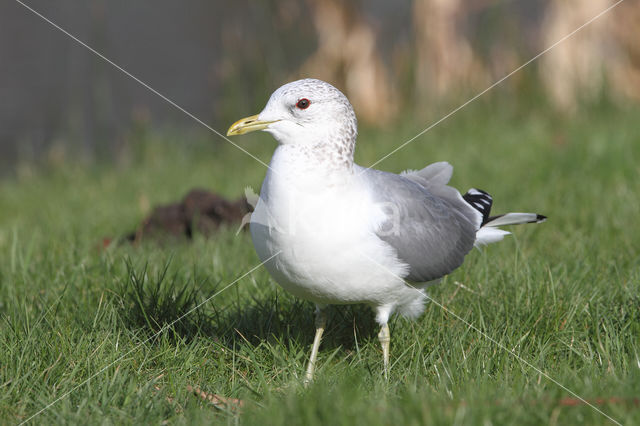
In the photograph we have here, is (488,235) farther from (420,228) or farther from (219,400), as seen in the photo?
(219,400)

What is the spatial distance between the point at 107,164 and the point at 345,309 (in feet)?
18.9

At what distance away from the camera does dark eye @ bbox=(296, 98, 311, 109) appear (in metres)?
2.62

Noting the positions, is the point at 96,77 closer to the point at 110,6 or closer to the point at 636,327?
the point at 110,6

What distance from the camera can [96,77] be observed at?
796 centimetres

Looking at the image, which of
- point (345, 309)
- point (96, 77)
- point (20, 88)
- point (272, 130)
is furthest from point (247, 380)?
point (20, 88)

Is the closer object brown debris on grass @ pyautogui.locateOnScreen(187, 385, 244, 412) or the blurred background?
brown debris on grass @ pyautogui.locateOnScreen(187, 385, 244, 412)

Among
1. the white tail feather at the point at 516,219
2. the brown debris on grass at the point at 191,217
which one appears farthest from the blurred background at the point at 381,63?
the white tail feather at the point at 516,219

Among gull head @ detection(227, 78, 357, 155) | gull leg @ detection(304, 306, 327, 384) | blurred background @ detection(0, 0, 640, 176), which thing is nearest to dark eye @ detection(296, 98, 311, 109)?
gull head @ detection(227, 78, 357, 155)

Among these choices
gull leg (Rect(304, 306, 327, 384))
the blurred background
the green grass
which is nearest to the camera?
the green grass

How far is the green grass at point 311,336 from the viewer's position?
87.4 inches

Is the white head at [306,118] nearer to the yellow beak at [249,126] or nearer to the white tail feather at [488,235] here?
the yellow beak at [249,126]

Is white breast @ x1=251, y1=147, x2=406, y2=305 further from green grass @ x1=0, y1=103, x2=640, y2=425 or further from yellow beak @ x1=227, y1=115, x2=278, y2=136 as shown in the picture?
green grass @ x1=0, y1=103, x2=640, y2=425

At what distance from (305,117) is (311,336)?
108 centimetres

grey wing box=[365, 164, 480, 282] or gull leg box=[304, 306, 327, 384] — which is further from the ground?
grey wing box=[365, 164, 480, 282]
